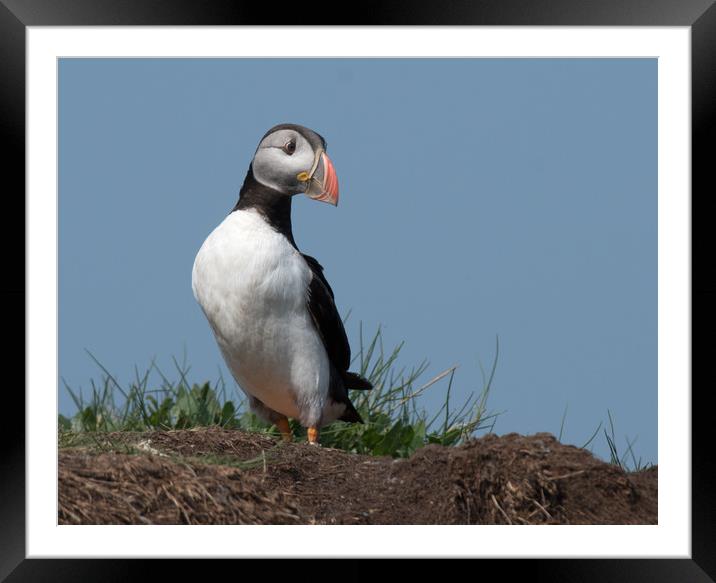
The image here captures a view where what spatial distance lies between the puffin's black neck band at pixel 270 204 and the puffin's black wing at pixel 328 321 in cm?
28

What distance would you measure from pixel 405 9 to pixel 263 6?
702 millimetres

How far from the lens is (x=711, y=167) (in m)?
6.08

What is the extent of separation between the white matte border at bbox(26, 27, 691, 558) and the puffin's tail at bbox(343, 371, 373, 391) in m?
2.45

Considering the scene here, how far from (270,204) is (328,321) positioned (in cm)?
87

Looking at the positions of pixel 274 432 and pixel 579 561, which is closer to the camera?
pixel 579 561

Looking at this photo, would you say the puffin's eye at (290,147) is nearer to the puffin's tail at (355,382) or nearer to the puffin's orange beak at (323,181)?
the puffin's orange beak at (323,181)

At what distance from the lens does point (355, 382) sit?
8.45 metres

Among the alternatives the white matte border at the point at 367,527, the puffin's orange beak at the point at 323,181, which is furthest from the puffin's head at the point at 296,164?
the white matte border at the point at 367,527

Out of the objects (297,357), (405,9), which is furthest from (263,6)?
(297,357)

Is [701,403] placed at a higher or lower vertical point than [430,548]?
higher

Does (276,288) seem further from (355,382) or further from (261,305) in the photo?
(355,382)

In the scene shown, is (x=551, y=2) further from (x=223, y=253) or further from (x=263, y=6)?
(x=223, y=253)

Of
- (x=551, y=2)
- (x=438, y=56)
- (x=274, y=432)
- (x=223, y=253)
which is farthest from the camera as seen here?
(x=274, y=432)

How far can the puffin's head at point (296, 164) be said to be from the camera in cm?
778
